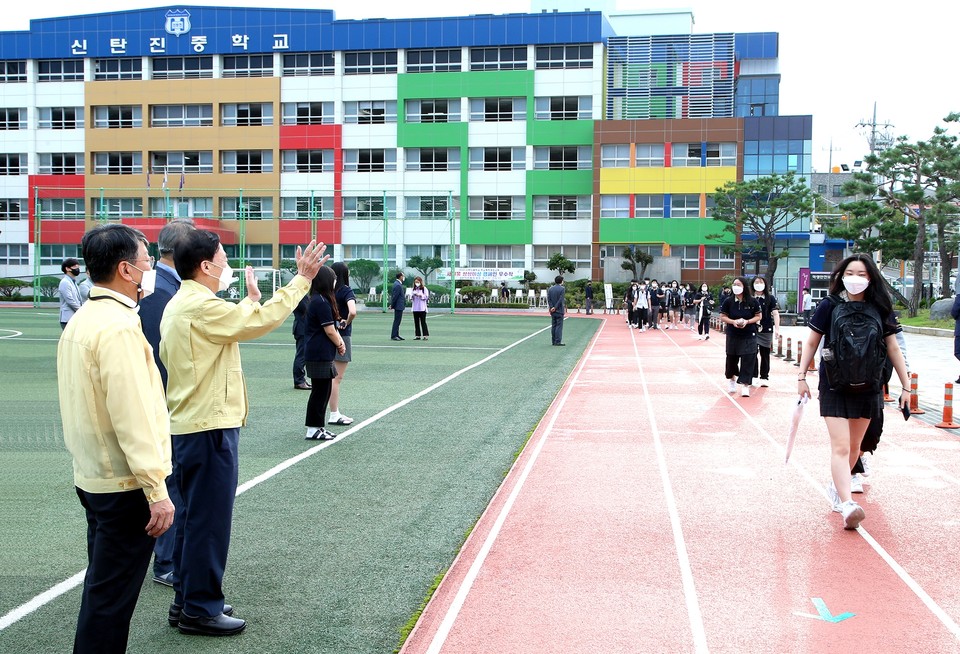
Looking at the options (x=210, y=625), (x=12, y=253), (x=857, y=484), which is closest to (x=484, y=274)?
(x=12, y=253)

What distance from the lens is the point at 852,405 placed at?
6621 millimetres

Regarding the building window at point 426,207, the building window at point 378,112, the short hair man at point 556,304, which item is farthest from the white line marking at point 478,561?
the building window at point 378,112

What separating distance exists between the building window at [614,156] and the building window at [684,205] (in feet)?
13.1

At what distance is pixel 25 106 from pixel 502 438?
225 feet

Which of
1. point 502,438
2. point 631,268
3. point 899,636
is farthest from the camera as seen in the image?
point 631,268

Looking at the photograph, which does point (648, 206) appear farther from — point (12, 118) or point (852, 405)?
point (852, 405)

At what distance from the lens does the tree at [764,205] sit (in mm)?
56938

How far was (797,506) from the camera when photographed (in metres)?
7.34

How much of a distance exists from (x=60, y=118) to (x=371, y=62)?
23018 mm

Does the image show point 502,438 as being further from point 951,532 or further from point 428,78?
point 428,78

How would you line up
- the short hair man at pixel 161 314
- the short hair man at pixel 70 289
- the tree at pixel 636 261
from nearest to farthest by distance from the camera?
the short hair man at pixel 161 314 → the short hair man at pixel 70 289 → the tree at pixel 636 261

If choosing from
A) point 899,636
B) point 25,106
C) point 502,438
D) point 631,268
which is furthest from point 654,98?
point 899,636

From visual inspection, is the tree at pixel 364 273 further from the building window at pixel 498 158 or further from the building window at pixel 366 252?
the building window at pixel 498 158

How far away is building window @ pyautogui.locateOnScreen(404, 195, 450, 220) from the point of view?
199 feet
